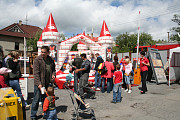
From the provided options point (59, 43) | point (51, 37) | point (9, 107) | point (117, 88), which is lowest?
point (117, 88)

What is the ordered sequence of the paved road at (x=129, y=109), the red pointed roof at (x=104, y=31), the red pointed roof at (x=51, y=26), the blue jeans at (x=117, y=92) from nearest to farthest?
the paved road at (x=129, y=109) < the blue jeans at (x=117, y=92) < the red pointed roof at (x=51, y=26) < the red pointed roof at (x=104, y=31)

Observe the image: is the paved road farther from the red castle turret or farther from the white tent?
the white tent

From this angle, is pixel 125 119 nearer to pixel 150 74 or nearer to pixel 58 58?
pixel 58 58

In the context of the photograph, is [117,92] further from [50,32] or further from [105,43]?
[50,32]

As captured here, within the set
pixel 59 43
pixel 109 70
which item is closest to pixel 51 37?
pixel 59 43

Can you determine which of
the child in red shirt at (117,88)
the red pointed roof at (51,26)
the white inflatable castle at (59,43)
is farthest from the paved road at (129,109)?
the red pointed roof at (51,26)

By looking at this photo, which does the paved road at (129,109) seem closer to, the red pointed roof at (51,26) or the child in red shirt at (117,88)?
the child in red shirt at (117,88)

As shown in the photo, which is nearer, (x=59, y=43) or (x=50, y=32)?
(x=50, y=32)

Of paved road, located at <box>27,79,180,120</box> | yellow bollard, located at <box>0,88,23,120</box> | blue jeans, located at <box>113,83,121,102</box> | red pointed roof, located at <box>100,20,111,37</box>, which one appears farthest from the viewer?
red pointed roof, located at <box>100,20,111,37</box>

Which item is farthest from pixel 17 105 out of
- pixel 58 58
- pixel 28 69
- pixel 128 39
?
pixel 128 39

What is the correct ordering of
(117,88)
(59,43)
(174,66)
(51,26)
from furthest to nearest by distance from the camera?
(174,66) < (59,43) < (51,26) < (117,88)

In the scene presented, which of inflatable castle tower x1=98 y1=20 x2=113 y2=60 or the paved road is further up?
inflatable castle tower x1=98 y1=20 x2=113 y2=60

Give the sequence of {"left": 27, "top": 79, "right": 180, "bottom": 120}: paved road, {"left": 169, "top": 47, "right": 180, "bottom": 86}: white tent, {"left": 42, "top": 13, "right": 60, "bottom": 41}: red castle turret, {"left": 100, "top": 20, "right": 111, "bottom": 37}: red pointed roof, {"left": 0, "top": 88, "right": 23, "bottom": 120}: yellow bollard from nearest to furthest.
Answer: {"left": 0, "top": 88, "right": 23, "bottom": 120}: yellow bollard → {"left": 27, "top": 79, "right": 180, "bottom": 120}: paved road → {"left": 42, "top": 13, "right": 60, "bottom": 41}: red castle turret → {"left": 169, "top": 47, "right": 180, "bottom": 86}: white tent → {"left": 100, "top": 20, "right": 111, "bottom": 37}: red pointed roof

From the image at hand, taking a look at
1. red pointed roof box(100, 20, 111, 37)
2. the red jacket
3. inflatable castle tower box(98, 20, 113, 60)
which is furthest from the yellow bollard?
red pointed roof box(100, 20, 111, 37)
